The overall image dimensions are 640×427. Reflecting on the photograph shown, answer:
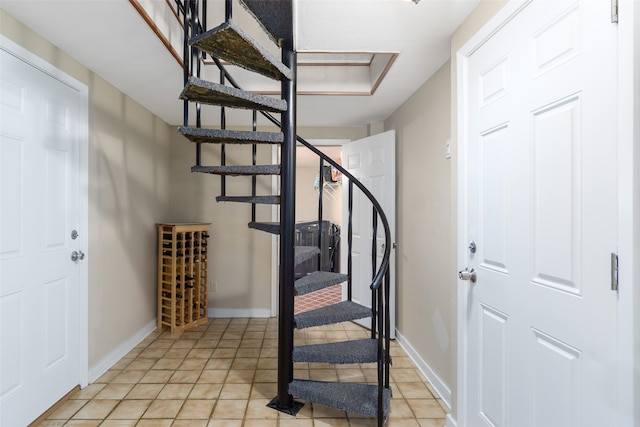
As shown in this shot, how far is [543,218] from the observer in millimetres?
1176

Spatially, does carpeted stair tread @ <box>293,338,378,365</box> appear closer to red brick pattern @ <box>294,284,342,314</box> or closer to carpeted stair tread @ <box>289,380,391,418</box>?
carpeted stair tread @ <box>289,380,391,418</box>

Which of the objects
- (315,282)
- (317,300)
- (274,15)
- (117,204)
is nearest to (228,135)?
(274,15)

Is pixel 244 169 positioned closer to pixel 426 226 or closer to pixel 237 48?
pixel 237 48

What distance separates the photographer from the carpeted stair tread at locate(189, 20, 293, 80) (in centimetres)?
135

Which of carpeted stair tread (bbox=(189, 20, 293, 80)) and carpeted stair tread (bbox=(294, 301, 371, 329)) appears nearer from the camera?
carpeted stair tread (bbox=(189, 20, 293, 80))

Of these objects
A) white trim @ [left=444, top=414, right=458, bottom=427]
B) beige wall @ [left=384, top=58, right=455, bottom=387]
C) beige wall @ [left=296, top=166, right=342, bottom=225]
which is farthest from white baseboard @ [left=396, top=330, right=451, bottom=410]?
beige wall @ [left=296, top=166, right=342, bottom=225]

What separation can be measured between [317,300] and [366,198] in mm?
1849

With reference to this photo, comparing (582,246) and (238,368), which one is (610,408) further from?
(238,368)

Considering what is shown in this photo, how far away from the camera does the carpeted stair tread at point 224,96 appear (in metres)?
1.51

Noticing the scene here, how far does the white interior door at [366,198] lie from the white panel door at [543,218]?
1383mm

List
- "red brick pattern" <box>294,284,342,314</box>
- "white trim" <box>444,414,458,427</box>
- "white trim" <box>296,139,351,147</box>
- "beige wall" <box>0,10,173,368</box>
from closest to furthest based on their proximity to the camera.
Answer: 1. "white trim" <box>444,414,458,427</box>
2. "beige wall" <box>0,10,173,368</box>
3. "white trim" <box>296,139,351,147</box>
4. "red brick pattern" <box>294,284,342,314</box>

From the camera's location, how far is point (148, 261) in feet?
10.4

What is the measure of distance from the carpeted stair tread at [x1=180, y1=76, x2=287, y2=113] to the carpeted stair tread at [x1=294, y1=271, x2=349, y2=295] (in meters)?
1.11

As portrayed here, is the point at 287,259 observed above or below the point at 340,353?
above
